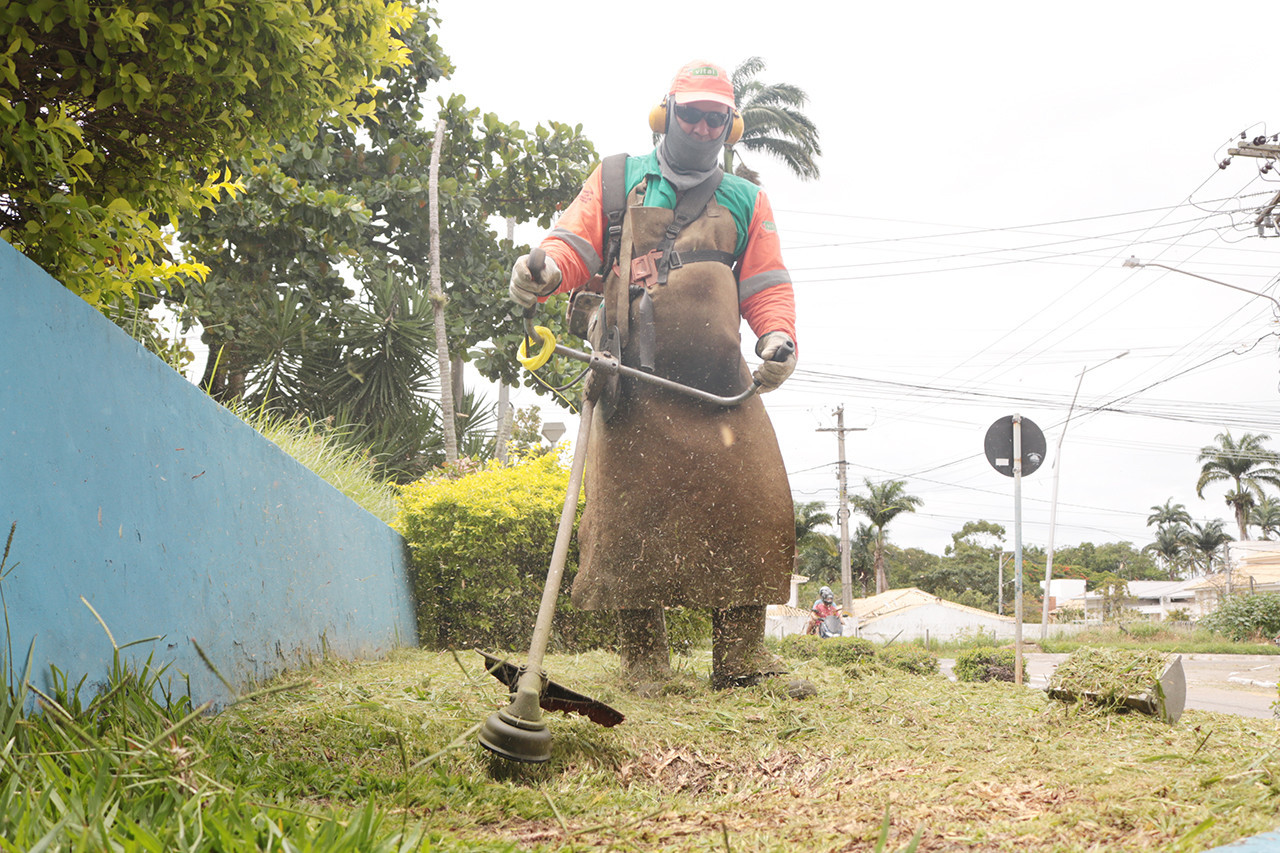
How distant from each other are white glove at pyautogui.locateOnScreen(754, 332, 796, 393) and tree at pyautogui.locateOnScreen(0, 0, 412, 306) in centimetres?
176

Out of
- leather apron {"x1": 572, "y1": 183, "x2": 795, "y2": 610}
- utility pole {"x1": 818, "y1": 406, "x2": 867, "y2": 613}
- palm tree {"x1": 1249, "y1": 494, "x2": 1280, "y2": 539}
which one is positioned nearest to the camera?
leather apron {"x1": 572, "y1": 183, "x2": 795, "y2": 610}

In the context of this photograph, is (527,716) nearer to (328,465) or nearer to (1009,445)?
(328,465)

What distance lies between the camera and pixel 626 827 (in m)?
1.71

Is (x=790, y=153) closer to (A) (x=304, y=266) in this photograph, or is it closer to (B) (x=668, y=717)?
(A) (x=304, y=266)

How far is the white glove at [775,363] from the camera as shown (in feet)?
11.6

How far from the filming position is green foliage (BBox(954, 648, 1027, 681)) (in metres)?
6.66

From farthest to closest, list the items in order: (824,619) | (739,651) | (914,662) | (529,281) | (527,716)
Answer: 1. (824,619)
2. (914,662)
3. (739,651)
4. (529,281)
5. (527,716)

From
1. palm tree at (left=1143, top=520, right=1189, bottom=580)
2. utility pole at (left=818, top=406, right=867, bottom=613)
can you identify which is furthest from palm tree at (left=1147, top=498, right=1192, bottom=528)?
utility pole at (left=818, top=406, right=867, bottom=613)

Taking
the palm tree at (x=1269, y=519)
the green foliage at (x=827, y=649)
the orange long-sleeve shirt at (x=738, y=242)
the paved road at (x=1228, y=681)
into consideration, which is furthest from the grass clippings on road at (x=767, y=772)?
the palm tree at (x=1269, y=519)

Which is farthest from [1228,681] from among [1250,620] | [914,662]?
[1250,620]

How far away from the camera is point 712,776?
2.28 meters

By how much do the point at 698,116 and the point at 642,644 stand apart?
2.19 meters

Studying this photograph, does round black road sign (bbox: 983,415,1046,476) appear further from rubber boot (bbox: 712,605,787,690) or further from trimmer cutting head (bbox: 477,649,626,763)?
trimmer cutting head (bbox: 477,649,626,763)

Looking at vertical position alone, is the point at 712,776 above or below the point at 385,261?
below
